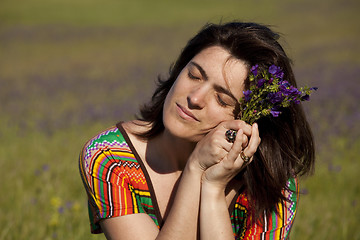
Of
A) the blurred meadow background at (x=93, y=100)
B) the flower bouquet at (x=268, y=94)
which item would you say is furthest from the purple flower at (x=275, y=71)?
the blurred meadow background at (x=93, y=100)

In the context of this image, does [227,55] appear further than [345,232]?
No

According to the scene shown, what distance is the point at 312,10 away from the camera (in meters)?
35.6

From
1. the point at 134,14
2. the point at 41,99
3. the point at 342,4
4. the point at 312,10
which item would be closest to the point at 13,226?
the point at 41,99

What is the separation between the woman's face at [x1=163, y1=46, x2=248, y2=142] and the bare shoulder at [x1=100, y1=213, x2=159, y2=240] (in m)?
0.46

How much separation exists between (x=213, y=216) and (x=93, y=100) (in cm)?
744

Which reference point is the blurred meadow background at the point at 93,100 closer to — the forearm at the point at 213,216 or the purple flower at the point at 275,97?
the purple flower at the point at 275,97


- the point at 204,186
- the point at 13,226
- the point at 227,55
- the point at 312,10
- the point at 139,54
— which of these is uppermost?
the point at 312,10

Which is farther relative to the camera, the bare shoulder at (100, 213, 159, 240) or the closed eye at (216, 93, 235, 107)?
the closed eye at (216, 93, 235, 107)

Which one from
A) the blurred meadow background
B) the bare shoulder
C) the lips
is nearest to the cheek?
the lips

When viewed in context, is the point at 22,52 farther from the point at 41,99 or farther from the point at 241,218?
the point at 241,218

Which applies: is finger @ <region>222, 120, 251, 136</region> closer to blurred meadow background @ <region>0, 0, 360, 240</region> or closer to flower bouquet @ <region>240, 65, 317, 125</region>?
flower bouquet @ <region>240, 65, 317, 125</region>

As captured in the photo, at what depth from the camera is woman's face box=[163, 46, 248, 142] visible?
7.18ft

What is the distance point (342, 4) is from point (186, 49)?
39507mm

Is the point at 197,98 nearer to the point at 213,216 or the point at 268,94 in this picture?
the point at 268,94
